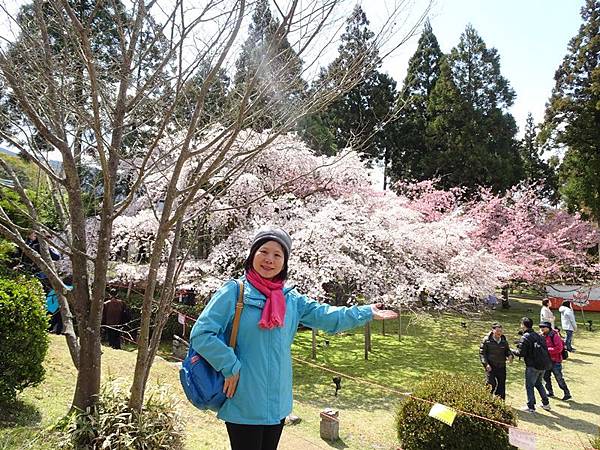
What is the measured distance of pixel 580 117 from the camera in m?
18.9

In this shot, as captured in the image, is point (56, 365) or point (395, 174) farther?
point (395, 174)

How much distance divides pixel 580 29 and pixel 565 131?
15.2 ft

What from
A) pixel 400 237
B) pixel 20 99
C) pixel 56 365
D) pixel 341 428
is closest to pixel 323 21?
pixel 20 99

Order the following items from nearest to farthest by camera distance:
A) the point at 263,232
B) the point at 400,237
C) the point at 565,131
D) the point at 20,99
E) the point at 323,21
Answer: the point at 263,232
the point at 323,21
the point at 20,99
the point at 400,237
the point at 565,131

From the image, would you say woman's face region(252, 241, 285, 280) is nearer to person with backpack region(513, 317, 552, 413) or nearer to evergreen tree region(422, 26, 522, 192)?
person with backpack region(513, 317, 552, 413)

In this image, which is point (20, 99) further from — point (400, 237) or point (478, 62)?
point (478, 62)

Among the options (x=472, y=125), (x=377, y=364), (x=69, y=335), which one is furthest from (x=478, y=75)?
(x=69, y=335)

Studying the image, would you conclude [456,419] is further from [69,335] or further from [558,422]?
[69,335]

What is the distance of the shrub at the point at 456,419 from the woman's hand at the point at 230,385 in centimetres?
287

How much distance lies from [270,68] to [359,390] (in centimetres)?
568

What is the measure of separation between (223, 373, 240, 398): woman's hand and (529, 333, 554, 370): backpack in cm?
562

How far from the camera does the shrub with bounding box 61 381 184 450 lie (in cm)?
306

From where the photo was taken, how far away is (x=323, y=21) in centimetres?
266

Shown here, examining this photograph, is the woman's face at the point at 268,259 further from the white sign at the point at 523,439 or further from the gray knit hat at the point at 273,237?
the white sign at the point at 523,439
